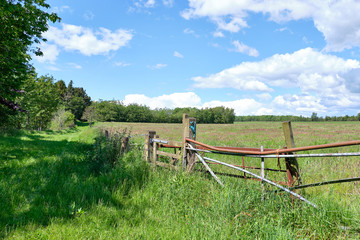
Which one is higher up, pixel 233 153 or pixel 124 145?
pixel 233 153

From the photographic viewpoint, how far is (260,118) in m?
117

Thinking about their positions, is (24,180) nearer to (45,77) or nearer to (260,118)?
(45,77)

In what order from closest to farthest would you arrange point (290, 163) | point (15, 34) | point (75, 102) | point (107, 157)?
point (290, 163), point (107, 157), point (15, 34), point (75, 102)

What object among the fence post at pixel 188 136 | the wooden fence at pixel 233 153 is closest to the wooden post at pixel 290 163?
the wooden fence at pixel 233 153

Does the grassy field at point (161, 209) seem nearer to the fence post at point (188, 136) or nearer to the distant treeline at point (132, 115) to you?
the fence post at point (188, 136)

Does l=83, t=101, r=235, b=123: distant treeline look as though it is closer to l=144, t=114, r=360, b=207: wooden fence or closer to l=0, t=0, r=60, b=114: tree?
l=0, t=0, r=60, b=114: tree

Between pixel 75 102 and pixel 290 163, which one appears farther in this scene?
pixel 75 102

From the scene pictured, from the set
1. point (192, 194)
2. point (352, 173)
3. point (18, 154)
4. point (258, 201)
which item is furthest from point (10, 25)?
point (352, 173)

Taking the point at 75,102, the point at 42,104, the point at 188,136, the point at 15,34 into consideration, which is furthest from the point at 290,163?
the point at 75,102

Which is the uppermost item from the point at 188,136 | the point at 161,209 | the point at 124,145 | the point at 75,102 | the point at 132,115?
the point at 75,102

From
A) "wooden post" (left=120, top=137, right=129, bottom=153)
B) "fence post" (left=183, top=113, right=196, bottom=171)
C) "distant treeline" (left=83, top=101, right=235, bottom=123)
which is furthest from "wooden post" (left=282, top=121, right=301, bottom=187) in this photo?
"distant treeline" (left=83, top=101, right=235, bottom=123)

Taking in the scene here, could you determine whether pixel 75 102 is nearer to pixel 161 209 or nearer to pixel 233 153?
pixel 161 209

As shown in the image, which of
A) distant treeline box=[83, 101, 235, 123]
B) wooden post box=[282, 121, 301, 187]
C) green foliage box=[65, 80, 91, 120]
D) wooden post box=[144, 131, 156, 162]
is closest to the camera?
wooden post box=[282, 121, 301, 187]

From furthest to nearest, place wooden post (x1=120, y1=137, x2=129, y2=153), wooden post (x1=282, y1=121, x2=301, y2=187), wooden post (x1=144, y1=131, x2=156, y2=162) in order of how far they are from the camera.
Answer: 1. wooden post (x1=120, y1=137, x2=129, y2=153)
2. wooden post (x1=144, y1=131, x2=156, y2=162)
3. wooden post (x1=282, y1=121, x2=301, y2=187)
